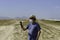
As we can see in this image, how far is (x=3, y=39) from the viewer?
58.3 ft

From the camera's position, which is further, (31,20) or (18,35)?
(18,35)

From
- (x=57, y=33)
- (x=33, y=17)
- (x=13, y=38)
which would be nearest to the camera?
(x=33, y=17)

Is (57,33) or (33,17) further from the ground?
(33,17)

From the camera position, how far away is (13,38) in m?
17.6

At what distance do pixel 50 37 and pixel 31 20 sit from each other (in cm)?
1107

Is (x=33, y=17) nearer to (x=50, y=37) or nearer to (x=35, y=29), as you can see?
(x=35, y=29)

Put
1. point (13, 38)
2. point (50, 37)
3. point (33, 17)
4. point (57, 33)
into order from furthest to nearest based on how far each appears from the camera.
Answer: point (57, 33) < point (50, 37) < point (13, 38) < point (33, 17)

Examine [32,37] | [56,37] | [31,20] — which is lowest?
[56,37]

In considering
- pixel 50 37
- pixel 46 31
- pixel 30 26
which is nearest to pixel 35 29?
pixel 30 26

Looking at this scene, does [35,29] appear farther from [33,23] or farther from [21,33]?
[21,33]

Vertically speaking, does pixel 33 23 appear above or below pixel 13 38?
above

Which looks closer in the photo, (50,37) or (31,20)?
(31,20)

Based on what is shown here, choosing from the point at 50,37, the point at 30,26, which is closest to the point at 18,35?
the point at 50,37

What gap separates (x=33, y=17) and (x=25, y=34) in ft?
36.3
